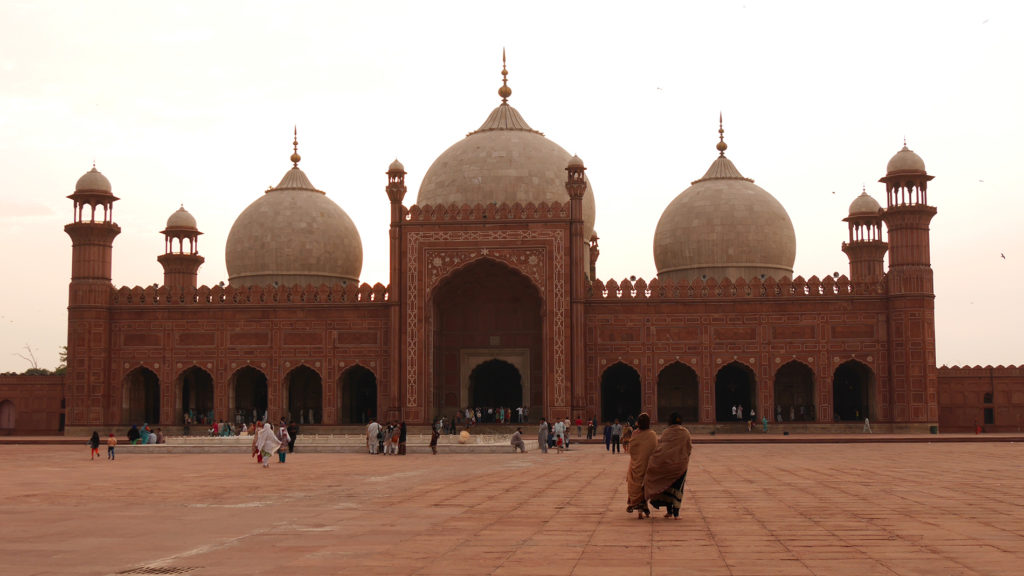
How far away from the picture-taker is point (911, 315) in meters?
28.9

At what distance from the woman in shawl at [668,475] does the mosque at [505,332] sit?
19.9 metres

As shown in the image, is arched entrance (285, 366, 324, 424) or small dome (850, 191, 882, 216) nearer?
arched entrance (285, 366, 324, 424)

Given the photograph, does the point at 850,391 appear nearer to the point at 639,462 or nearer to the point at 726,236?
the point at 726,236

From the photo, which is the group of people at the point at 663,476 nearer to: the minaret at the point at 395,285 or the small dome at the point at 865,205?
the minaret at the point at 395,285

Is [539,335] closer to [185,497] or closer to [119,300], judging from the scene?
[119,300]

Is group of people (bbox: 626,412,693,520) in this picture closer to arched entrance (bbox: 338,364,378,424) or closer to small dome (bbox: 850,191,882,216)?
arched entrance (bbox: 338,364,378,424)

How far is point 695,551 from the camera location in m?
6.60

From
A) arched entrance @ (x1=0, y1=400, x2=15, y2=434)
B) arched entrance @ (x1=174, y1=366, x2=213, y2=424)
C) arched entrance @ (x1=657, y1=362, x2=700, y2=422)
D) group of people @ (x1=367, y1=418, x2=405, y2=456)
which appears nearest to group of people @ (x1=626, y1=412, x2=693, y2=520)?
group of people @ (x1=367, y1=418, x2=405, y2=456)

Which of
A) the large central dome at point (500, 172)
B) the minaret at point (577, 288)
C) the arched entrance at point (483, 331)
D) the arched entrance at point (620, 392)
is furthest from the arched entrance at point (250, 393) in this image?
the arched entrance at point (620, 392)

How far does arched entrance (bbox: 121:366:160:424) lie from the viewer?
3114 cm

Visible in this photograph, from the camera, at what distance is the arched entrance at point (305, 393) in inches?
1265

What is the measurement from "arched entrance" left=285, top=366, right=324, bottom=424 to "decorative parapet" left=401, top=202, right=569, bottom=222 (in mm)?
6078

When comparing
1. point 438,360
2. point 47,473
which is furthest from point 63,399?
point 47,473

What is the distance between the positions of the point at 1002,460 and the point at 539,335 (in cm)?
1597
